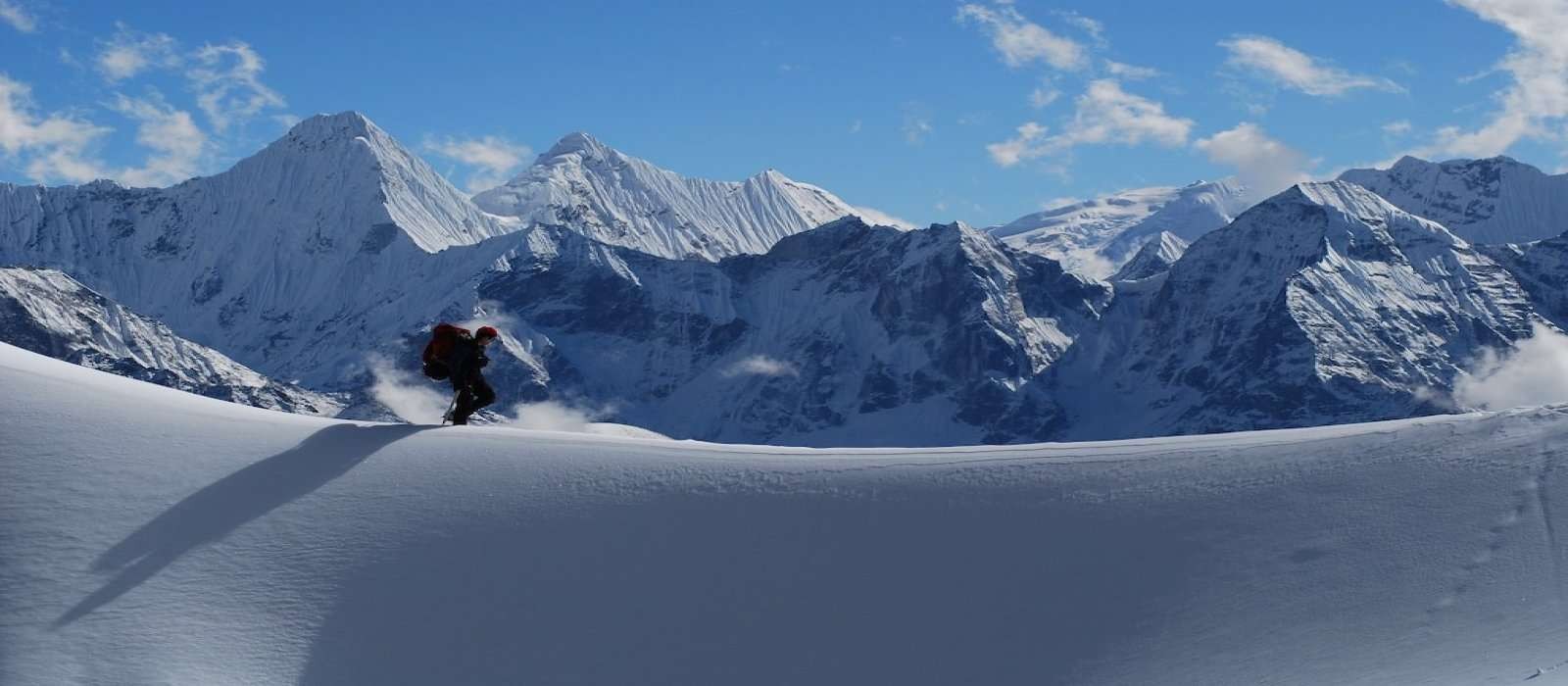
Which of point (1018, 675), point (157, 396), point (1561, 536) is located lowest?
point (1018, 675)

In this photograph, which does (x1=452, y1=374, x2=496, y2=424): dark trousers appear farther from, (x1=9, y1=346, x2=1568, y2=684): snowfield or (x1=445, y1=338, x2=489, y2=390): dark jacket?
(x1=9, y1=346, x2=1568, y2=684): snowfield

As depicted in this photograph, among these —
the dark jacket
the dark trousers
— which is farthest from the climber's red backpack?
A: the dark trousers

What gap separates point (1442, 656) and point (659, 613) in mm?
9203

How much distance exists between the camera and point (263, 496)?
25672mm

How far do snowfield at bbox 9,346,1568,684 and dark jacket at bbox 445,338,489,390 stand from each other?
6.68 ft

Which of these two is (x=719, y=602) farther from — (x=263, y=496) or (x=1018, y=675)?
(x=263, y=496)

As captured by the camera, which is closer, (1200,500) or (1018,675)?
(1018,675)

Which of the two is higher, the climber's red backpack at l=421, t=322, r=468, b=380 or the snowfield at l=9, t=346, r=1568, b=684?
the climber's red backpack at l=421, t=322, r=468, b=380

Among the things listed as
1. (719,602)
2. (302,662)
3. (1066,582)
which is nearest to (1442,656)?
(1066,582)

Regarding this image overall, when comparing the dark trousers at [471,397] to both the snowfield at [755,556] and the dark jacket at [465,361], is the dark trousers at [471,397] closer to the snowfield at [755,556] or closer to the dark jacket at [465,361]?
the dark jacket at [465,361]

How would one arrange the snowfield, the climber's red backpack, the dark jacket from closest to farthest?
the snowfield, the climber's red backpack, the dark jacket

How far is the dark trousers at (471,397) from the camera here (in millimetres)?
30688

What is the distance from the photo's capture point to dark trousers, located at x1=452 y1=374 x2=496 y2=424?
30.7 metres

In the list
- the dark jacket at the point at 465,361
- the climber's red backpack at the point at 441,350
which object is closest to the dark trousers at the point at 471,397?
the dark jacket at the point at 465,361
